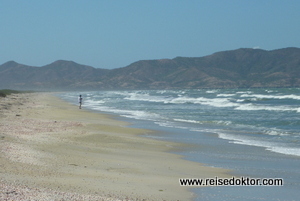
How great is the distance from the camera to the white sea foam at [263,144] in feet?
43.1

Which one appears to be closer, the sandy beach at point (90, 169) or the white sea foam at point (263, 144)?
the sandy beach at point (90, 169)

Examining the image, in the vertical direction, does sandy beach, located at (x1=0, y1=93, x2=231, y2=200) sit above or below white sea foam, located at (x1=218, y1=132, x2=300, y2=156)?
above

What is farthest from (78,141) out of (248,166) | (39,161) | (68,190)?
(68,190)

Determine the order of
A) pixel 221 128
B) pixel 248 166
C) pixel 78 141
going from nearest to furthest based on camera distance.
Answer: pixel 248 166
pixel 78 141
pixel 221 128

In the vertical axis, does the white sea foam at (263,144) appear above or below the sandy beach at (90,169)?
below

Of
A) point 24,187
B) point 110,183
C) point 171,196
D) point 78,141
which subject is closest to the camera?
point 24,187

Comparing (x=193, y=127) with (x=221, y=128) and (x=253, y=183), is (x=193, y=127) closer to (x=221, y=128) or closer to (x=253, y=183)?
(x=221, y=128)

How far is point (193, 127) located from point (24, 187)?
48.8 ft

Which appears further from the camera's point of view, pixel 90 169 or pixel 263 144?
pixel 263 144

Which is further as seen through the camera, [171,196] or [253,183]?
[253,183]

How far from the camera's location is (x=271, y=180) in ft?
29.3

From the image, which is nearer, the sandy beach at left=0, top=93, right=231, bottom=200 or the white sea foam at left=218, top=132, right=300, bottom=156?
the sandy beach at left=0, top=93, right=231, bottom=200

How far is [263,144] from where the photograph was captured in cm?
1488

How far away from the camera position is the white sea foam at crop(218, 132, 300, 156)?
43.1 ft
